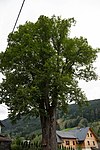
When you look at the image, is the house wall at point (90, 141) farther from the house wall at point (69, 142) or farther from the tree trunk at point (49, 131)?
the tree trunk at point (49, 131)

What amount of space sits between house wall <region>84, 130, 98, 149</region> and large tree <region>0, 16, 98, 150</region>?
45.6 m

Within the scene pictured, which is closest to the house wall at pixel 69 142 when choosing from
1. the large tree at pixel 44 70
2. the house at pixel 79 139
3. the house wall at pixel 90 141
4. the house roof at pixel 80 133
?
the house at pixel 79 139

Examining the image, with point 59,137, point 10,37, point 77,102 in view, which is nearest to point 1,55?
point 10,37

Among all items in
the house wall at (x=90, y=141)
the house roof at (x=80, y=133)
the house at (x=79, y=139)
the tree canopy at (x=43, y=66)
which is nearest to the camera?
the tree canopy at (x=43, y=66)

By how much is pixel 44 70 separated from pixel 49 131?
16.2 feet

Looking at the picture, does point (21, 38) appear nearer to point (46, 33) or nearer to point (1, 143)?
point (46, 33)

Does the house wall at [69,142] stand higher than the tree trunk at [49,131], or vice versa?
the house wall at [69,142]

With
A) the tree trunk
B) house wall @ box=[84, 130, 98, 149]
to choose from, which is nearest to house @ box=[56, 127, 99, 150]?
house wall @ box=[84, 130, 98, 149]

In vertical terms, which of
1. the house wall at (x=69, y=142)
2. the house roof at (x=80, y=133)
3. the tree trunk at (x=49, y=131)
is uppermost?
the house roof at (x=80, y=133)

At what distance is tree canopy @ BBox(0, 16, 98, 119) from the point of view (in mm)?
23312

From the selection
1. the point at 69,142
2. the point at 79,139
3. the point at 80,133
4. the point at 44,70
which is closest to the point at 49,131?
the point at 44,70

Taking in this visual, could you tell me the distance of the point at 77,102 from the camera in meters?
25.6

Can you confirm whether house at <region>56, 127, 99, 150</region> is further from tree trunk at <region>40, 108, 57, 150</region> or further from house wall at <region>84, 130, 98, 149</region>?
tree trunk at <region>40, 108, 57, 150</region>

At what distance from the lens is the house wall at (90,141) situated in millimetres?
69394
